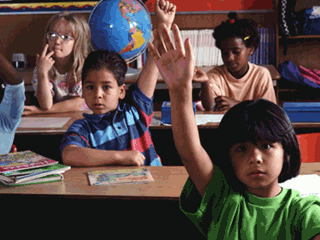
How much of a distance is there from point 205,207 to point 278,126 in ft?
0.77

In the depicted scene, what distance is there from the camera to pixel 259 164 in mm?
885

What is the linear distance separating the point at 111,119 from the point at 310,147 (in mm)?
837

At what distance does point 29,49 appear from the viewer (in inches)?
174

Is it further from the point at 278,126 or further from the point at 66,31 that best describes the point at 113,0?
the point at 278,126

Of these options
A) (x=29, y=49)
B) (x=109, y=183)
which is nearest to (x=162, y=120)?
(x=109, y=183)

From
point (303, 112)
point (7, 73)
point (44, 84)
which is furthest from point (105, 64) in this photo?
point (303, 112)

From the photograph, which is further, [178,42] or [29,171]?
[29,171]

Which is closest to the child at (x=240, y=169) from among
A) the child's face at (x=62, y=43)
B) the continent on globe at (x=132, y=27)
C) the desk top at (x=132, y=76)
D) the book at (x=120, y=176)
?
the book at (x=120, y=176)

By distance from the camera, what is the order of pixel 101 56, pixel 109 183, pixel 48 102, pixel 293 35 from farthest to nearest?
pixel 293 35
pixel 48 102
pixel 101 56
pixel 109 183

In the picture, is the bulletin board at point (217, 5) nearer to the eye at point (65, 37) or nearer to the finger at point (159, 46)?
the eye at point (65, 37)

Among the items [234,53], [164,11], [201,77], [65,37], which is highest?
[164,11]

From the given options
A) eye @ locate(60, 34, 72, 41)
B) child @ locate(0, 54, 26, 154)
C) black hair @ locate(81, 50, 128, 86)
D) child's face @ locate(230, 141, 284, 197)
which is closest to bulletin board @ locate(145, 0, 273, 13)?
eye @ locate(60, 34, 72, 41)

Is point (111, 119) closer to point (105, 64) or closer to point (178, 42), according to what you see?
point (105, 64)

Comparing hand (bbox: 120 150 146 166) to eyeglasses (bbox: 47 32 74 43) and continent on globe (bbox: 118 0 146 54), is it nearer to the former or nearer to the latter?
continent on globe (bbox: 118 0 146 54)
